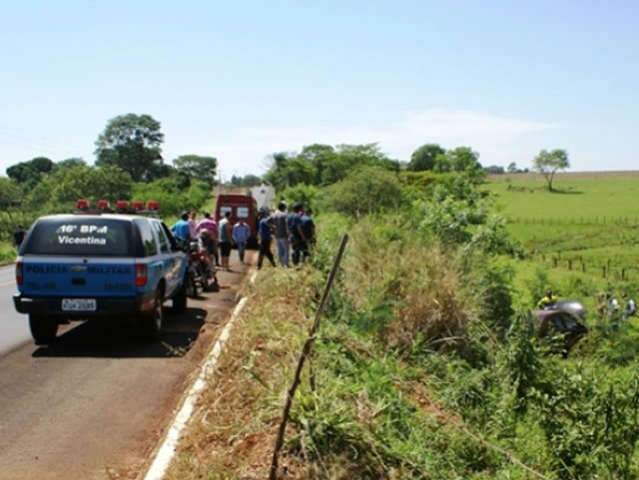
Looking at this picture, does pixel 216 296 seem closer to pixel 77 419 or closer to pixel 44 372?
pixel 44 372

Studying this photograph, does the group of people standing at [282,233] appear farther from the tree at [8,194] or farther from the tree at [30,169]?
the tree at [30,169]

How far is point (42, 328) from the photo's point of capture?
959 cm

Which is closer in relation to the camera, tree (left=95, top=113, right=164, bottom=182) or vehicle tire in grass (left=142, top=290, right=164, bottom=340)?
vehicle tire in grass (left=142, top=290, right=164, bottom=340)

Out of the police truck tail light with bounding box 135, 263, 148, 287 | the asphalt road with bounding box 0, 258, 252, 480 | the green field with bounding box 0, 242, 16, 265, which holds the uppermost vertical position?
the police truck tail light with bounding box 135, 263, 148, 287

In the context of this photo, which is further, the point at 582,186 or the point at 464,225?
the point at 582,186

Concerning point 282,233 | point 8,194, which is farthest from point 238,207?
point 8,194

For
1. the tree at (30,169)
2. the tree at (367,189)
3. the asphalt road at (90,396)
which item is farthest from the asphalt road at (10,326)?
the tree at (30,169)

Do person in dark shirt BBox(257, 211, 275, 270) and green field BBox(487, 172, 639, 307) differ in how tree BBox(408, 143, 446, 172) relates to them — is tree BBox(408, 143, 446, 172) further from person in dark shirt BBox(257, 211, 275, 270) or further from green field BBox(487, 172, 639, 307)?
person in dark shirt BBox(257, 211, 275, 270)

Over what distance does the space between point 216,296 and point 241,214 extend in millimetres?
14284

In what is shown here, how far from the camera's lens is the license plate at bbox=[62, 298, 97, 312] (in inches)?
354

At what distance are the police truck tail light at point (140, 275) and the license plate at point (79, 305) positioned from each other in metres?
0.61

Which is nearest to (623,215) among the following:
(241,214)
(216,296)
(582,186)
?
(582,186)

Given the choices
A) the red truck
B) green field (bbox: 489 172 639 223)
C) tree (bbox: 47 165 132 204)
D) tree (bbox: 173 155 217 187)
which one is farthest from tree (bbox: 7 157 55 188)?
the red truck

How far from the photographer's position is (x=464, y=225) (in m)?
19.8
